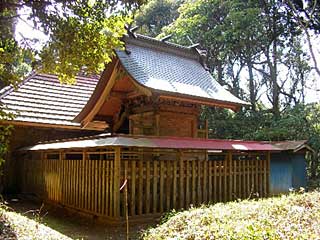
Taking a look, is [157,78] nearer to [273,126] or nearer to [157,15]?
[273,126]

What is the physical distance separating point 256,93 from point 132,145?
18780mm

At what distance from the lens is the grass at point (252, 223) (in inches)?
168

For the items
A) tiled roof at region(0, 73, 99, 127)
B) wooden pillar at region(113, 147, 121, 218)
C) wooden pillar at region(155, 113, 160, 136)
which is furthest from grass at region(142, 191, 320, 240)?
tiled roof at region(0, 73, 99, 127)

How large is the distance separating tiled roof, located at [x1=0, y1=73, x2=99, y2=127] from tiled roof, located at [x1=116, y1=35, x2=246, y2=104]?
12.6 ft

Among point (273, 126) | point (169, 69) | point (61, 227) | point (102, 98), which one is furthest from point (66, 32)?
point (273, 126)

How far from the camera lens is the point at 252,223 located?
4.69m

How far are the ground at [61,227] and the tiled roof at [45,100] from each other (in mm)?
3992

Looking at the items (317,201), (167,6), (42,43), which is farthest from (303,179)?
(167,6)

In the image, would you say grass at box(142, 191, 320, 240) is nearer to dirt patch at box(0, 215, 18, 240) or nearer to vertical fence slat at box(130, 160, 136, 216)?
vertical fence slat at box(130, 160, 136, 216)

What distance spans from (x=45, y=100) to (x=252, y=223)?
11387 mm

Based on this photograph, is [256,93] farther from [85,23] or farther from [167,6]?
[85,23]

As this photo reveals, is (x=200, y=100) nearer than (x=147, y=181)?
No

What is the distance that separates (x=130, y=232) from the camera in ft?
22.7

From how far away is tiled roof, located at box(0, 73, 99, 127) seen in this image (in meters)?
12.9
